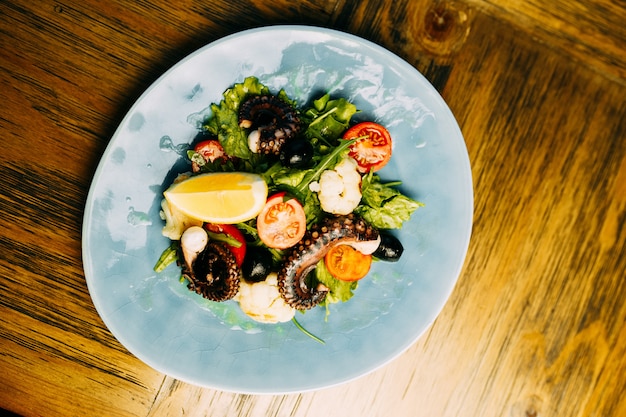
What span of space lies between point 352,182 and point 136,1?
2.63 feet

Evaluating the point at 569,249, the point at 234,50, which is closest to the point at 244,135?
the point at 234,50

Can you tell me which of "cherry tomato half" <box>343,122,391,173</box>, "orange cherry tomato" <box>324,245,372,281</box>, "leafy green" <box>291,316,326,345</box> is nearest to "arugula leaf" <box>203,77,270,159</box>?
"cherry tomato half" <box>343,122,391,173</box>

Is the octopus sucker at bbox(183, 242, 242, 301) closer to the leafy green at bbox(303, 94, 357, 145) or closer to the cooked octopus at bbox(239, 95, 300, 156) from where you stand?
the cooked octopus at bbox(239, 95, 300, 156)

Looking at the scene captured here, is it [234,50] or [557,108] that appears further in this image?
[557,108]

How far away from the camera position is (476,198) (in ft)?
4.57

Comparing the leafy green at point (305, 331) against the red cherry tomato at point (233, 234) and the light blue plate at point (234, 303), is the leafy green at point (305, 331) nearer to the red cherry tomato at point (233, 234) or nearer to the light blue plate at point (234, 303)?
the light blue plate at point (234, 303)

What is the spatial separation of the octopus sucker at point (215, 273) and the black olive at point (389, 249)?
1.36 ft

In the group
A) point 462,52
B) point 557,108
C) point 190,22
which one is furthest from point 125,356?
point 557,108

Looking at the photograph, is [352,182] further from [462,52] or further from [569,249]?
[569,249]

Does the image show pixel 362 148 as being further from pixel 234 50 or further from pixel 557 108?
pixel 557 108

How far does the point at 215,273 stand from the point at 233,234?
132 mm

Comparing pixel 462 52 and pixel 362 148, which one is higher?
pixel 462 52

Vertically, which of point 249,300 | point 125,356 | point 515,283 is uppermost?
point 515,283

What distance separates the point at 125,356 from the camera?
4.44 feet
